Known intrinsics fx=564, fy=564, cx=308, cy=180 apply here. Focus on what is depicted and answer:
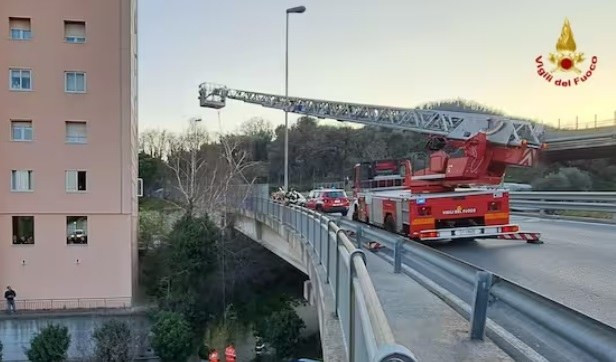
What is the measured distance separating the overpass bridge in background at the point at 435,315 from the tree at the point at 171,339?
17915 millimetres

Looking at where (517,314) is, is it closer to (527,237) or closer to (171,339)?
(527,237)

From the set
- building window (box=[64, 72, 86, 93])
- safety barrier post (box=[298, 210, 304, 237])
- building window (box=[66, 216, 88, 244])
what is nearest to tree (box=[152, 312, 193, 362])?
building window (box=[66, 216, 88, 244])

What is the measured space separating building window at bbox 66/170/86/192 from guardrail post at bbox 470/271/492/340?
2919 cm

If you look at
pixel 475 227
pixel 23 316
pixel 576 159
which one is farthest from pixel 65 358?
pixel 576 159

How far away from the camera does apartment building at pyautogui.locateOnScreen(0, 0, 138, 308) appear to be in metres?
30.6

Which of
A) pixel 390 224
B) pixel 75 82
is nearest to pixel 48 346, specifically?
pixel 75 82

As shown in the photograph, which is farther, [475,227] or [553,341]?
[475,227]

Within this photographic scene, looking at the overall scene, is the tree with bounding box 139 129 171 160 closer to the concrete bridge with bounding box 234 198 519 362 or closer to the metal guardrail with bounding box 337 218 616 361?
the concrete bridge with bounding box 234 198 519 362

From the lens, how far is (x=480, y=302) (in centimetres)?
513

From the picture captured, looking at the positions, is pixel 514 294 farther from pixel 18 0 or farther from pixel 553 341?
pixel 18 0

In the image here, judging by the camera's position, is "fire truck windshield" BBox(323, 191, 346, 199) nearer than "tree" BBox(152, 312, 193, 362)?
No

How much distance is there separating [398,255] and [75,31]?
27867 millimetres

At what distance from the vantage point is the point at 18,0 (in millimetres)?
30719

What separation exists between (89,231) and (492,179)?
2387cm
